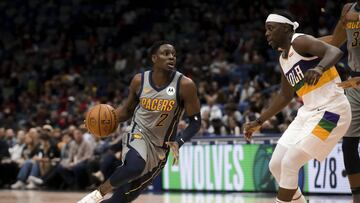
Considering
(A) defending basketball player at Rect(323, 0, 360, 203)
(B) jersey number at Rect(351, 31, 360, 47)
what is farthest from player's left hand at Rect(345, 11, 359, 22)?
(B) jersey number at Rect(351, 31, 360, 47)

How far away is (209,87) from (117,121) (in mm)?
10196

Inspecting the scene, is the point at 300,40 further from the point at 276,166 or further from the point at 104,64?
the point at 104,64

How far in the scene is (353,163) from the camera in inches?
→ 290

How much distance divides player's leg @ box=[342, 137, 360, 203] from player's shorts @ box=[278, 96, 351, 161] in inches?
33.9

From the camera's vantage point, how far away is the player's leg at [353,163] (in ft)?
24.1

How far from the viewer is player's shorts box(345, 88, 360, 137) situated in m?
7.41

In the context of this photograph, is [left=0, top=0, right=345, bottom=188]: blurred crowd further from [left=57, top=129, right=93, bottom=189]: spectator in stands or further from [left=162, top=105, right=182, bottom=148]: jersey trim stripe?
[left=162, top=105, right=182, bottom=148]: jersey trim stripe

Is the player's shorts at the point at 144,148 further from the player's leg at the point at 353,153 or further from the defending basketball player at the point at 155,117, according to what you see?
the player's leg at the point at 353,153

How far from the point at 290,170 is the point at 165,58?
2142 mm

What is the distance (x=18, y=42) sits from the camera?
2714 cm

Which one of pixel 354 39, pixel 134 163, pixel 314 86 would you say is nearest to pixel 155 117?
pixel 134 163

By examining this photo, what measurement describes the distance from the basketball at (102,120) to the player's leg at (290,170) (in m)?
2.26

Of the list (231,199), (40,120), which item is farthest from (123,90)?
(231,199)

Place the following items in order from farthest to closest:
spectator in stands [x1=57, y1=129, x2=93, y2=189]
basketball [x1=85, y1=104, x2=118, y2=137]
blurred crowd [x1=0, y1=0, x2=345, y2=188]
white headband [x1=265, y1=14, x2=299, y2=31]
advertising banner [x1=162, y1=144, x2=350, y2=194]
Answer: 1. blurred crowd [x1=0, y1=0, x2=345, y2=188]
2. spectator in stands [x1=57, y1=129, x2=93, y2=189]
3. advertising banner [x1=162, y1=144, x2=350, y2=194]
4. basketball [x1=85, y1=104, x2=118, y2=137]
5. white headband [x1=265, y1=14, x2=299, y2=31]
